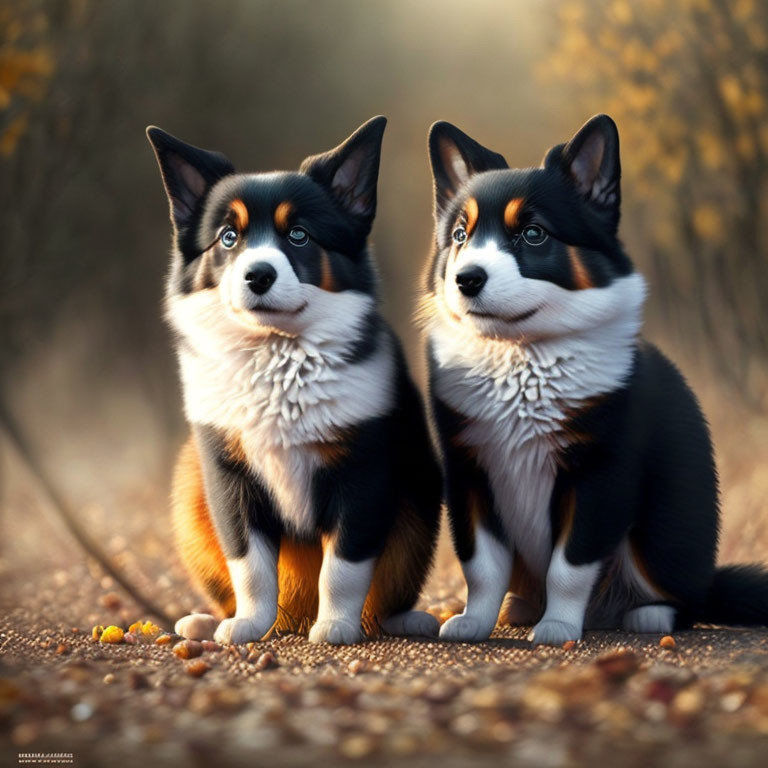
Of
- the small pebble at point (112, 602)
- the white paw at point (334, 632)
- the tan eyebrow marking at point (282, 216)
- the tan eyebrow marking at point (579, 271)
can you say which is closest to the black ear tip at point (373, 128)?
the tan eyebrow marking at point (282, 216)

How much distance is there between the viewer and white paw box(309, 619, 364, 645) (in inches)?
147

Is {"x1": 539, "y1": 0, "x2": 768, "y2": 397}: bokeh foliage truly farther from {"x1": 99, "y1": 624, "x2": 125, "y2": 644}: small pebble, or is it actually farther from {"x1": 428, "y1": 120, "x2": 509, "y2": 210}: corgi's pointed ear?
{"x1": 99, "y1": 624, "x2": 125, "y2": 644}: small pebble

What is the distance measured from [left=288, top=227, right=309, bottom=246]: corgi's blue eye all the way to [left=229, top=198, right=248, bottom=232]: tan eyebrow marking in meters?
0.17

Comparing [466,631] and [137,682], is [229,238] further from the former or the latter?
[466,631]

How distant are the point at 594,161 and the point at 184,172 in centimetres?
158

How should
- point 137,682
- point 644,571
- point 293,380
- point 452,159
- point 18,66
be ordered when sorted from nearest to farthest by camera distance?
point 137,682
point 293,380
point 644,571
point 452,159
point 18,66

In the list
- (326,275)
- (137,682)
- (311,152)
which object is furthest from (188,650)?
(311,152)

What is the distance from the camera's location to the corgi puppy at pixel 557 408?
370 centimetres

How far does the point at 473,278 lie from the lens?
360 cm

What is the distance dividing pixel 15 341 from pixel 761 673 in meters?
7.72

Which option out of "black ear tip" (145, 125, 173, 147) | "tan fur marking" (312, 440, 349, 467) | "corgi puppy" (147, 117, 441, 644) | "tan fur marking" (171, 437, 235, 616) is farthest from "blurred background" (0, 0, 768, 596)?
"tan fur marking" (312, 440, 349, 467)

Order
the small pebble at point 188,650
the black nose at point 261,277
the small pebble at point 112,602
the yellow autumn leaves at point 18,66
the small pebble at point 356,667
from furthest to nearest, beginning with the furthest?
the small pebble at point 112,602 < the yellow autumn leaves at point 18,66 < the small pebble at point 188,650 < the black nose at point 261,277 < the small pebble at point 356,667

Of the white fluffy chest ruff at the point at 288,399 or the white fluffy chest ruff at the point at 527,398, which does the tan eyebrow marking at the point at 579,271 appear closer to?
the white fluffy chest ruff at the point at 527,398

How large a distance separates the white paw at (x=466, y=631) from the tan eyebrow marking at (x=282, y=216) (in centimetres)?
162
